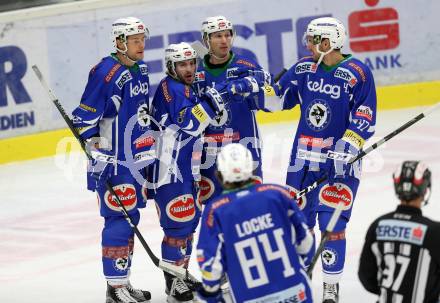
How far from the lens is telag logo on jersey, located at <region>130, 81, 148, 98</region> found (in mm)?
5887

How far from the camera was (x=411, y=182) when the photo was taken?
157 inches

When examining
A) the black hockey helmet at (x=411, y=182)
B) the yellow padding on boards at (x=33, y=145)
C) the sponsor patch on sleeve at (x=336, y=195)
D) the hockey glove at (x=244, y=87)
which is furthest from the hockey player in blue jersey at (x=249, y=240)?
the yellow padding on boards at (x=33, y=145)

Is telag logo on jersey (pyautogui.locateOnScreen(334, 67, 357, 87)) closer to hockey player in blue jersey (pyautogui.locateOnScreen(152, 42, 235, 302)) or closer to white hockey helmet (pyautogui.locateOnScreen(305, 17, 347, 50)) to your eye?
white hockey helmet (pyautogui.locateOnScreen(305, 17, 347, 50))

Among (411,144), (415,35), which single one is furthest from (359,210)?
(415,35)

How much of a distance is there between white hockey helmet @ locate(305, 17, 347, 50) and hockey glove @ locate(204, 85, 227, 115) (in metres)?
0.55

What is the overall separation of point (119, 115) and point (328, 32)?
118 centimetres

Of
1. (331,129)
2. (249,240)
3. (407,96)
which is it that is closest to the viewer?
(249,240)

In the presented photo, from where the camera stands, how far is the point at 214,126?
6.00 meters

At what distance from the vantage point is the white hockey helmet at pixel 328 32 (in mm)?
5660

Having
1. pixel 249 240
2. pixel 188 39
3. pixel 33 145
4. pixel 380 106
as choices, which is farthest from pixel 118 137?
pixel 380 106

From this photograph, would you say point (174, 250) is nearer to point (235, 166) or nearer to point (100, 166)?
point (100, 166)

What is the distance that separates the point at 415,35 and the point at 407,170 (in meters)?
6.09

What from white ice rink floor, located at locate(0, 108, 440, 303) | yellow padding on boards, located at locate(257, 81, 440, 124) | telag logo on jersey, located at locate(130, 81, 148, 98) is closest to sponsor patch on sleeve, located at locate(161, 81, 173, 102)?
telag logo on jersey, located at locate(130, 81, 148, 98)

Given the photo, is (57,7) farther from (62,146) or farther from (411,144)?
(411,144)
